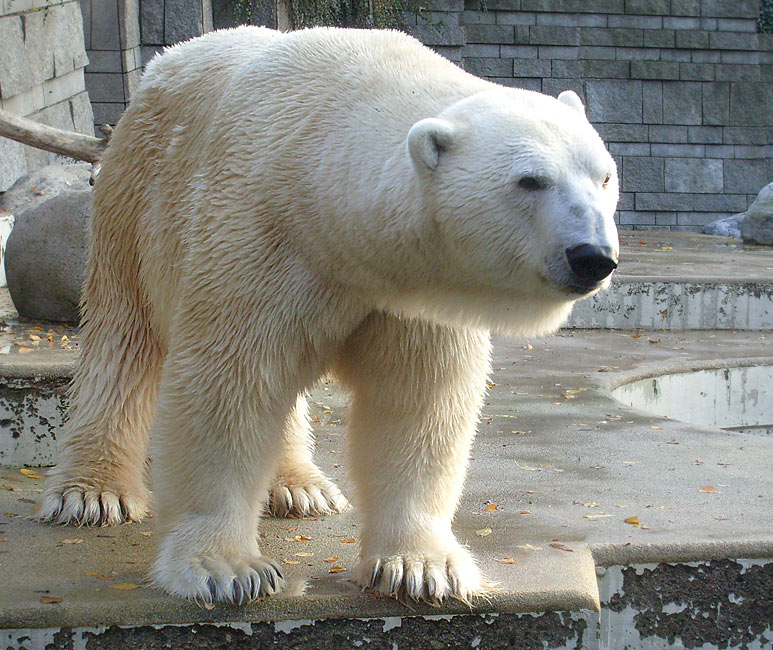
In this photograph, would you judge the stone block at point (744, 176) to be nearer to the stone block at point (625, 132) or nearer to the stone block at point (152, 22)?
the stone block at point (625, 132)

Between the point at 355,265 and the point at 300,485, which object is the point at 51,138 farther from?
the point at 355,265

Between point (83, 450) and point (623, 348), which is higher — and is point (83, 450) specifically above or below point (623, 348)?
above

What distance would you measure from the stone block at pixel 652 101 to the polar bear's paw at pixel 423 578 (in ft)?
39.8

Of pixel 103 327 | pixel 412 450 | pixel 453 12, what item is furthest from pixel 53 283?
pixel 453 12

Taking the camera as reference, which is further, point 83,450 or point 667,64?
point 667,64

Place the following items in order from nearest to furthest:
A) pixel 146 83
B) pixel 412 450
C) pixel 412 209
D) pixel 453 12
→ pixel 412 209, pixel 412 450, pixel 146 83, pixel 453 12

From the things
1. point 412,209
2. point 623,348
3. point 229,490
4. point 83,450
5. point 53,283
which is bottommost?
point 623,348

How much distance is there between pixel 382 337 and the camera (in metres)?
2.52

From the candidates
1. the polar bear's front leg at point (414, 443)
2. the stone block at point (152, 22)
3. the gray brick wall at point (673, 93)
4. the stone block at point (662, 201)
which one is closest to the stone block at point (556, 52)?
the gray brick wall at point (673, 93)

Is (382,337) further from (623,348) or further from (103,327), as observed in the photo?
(623,348)

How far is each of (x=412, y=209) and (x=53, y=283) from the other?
3983 millimetres

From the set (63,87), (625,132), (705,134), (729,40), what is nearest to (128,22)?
(63,87)

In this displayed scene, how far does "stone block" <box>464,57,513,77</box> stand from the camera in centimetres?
1341

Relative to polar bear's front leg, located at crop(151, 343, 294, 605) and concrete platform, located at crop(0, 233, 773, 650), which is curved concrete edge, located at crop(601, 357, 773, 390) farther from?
polar bear's front leg, located at crop(151, 343, 294, 605)
